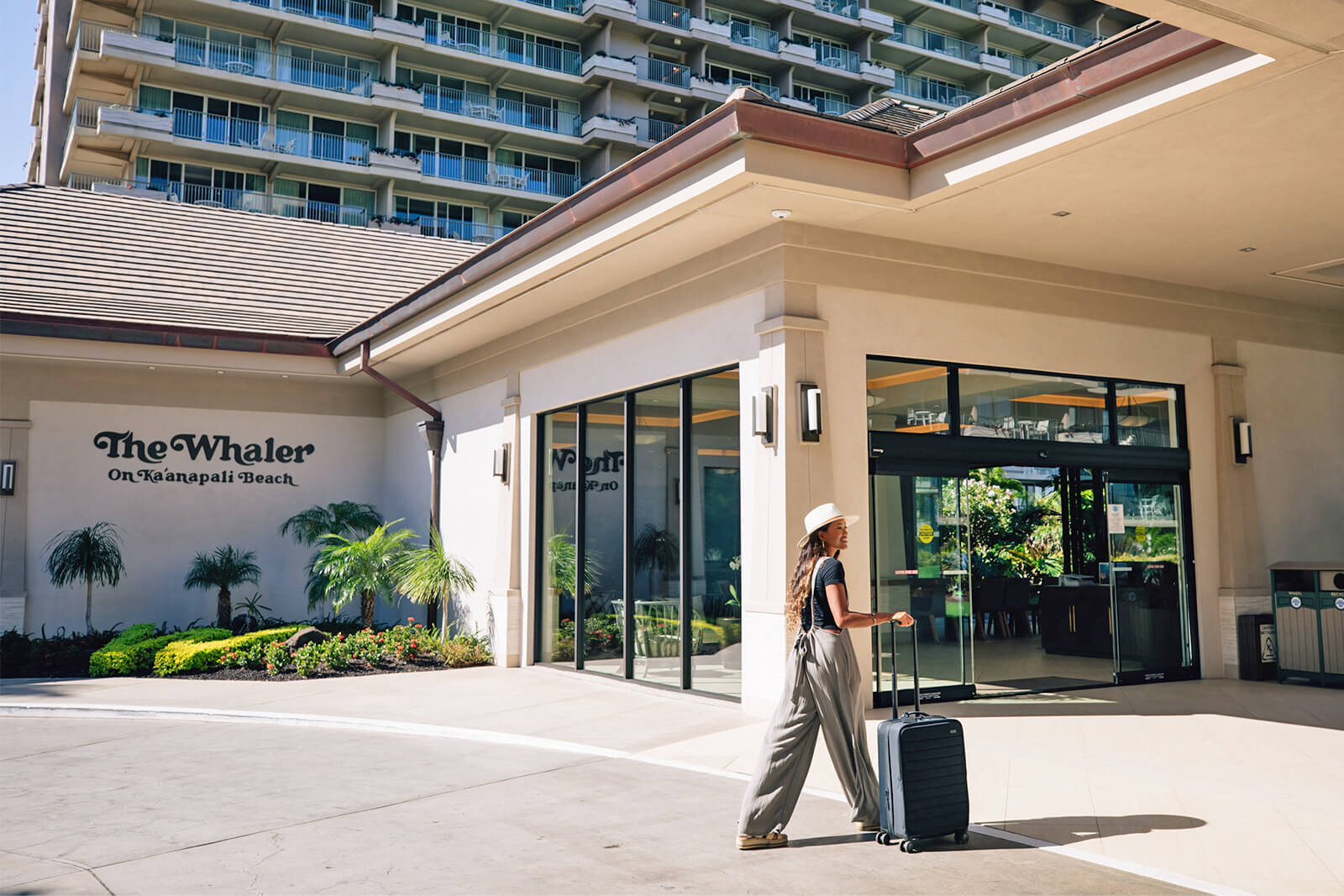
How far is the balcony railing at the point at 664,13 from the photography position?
50719 millimetres

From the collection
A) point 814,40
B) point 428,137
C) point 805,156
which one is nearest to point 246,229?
point 805,156

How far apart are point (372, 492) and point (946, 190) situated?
11.7 metres

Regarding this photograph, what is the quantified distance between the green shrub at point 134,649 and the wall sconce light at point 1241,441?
12.1 m

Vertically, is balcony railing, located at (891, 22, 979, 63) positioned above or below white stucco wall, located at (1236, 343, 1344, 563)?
above

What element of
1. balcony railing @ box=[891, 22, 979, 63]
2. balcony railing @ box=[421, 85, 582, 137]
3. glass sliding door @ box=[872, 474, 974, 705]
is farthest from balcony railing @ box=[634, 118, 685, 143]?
glass sliding door @ box=[872, 474, 974, 705]

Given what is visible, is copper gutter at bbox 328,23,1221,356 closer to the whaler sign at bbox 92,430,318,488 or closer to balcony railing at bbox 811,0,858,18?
the whaler sign at bbox 92,430,318,488

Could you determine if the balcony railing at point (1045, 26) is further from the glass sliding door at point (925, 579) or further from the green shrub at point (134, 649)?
the green shrub at point (134, 649)

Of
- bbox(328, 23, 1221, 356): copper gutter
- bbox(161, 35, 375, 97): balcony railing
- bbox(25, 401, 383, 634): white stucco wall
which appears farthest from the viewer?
bbox(161, 35, 375, 97): balcony railing

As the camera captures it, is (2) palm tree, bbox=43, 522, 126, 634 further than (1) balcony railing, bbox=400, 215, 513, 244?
No

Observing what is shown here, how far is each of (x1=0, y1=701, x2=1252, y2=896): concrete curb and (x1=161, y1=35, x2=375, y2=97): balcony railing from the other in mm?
39780

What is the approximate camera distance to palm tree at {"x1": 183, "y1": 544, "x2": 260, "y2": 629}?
14375mm

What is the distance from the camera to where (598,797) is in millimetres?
6363

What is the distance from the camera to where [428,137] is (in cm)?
4856

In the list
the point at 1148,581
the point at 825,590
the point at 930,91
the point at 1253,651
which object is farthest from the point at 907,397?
the point at 930,91
